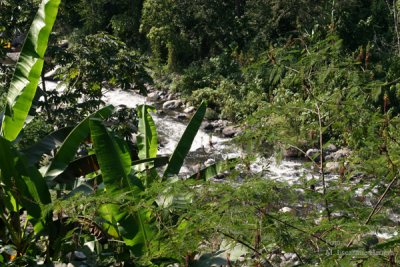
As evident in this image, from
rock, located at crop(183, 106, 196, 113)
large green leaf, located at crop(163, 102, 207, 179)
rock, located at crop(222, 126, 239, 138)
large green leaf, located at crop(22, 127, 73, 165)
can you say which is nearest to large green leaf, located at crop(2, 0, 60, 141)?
large green leaf, located at crop(22, 127, 73, 165)

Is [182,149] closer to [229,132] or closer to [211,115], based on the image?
[229,132]

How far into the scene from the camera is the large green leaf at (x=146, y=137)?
500 cm

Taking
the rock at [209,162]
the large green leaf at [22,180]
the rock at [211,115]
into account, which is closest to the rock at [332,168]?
the large green leaf at [22,180]

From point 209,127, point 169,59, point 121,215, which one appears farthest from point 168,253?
point 169,59

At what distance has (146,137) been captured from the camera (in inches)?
200

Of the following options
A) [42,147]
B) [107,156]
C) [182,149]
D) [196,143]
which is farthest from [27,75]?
[196,143]

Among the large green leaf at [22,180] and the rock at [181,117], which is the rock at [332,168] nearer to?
the large green leaf at [22,180]

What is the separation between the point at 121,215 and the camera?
12.5ft

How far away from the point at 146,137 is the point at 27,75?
118cm

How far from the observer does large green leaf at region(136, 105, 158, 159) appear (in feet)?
16.4

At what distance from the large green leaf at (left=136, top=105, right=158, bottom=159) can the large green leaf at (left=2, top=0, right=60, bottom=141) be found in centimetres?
107

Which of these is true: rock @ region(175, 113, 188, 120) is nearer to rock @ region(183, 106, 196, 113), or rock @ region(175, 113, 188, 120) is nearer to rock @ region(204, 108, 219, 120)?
rock @ region(183, 106, 196, 113)

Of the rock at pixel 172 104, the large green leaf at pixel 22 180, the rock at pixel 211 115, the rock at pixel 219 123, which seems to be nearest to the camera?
the large green leaf at pixel 22 180

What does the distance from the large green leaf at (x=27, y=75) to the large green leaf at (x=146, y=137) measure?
42.1 inches
